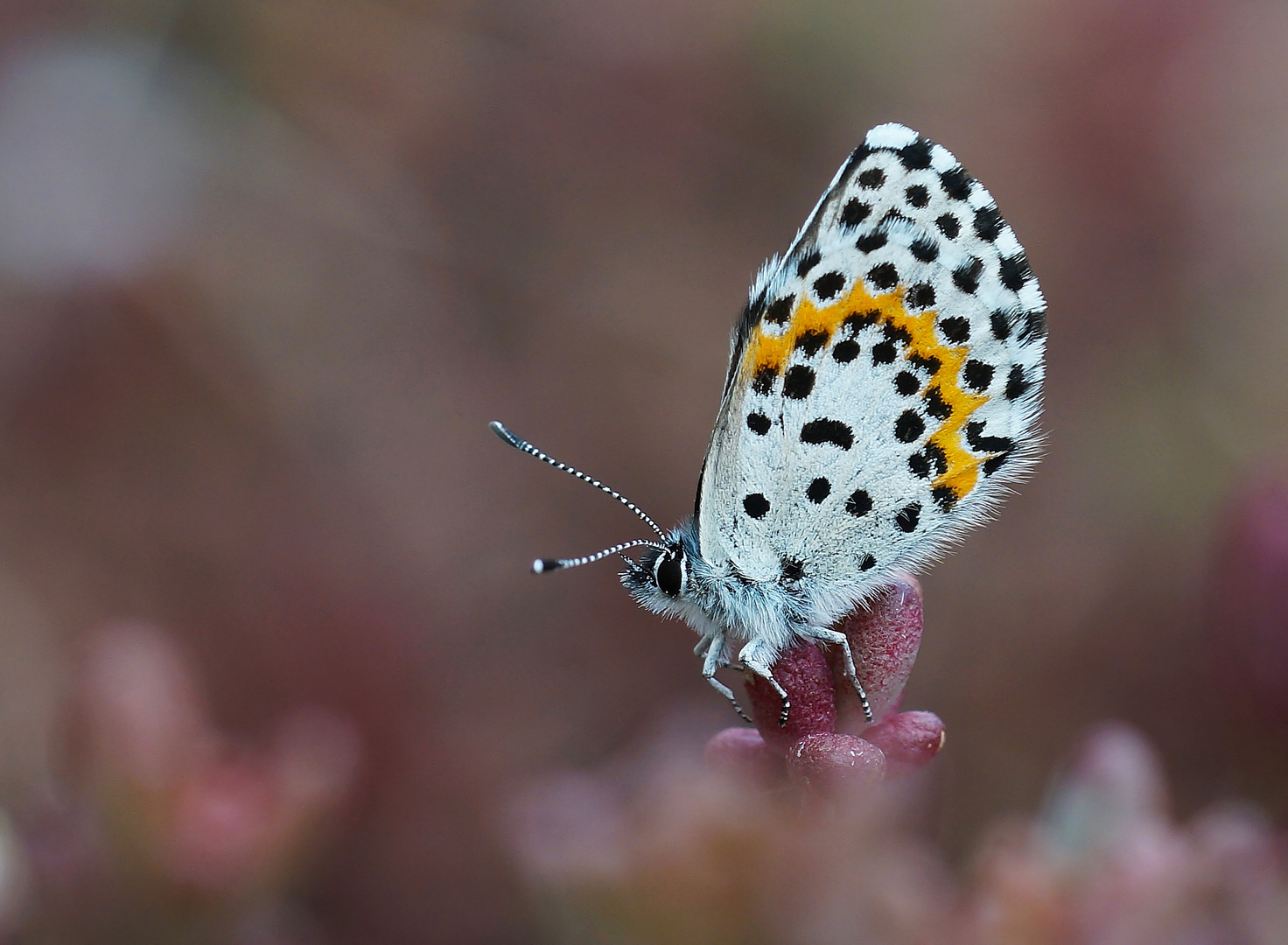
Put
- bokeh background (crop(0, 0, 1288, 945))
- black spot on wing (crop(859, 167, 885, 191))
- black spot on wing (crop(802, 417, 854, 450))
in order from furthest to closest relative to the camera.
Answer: bokeh background (crop(0, 0, 1288, 945))
black spot on wing (crop(802, 417, 854, 450))
black spot on wing (crop(859, 167, 885, 191))

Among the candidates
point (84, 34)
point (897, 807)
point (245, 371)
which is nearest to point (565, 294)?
point (245, 371)

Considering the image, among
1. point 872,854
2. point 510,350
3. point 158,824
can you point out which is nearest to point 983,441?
point 872,854

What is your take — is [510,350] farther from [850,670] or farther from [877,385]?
[850,670]

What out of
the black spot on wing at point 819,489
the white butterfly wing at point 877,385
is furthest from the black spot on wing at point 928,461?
the black spot on wing at point 819,489

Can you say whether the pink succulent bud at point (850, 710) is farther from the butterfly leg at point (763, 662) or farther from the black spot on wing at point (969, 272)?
the black spot on wing at point (969, 272)

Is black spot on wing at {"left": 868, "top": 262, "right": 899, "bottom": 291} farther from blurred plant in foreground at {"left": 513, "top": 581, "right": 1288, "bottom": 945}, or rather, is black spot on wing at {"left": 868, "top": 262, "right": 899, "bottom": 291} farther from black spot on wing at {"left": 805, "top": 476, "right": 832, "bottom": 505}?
blurred plant in foreground at {"left": 513, "top": 581, "right": 1288, "bottom": 945}

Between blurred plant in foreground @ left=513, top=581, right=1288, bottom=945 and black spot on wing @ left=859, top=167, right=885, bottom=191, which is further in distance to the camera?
black spot on wing @ left=859, top=167, right=885, bottom=191

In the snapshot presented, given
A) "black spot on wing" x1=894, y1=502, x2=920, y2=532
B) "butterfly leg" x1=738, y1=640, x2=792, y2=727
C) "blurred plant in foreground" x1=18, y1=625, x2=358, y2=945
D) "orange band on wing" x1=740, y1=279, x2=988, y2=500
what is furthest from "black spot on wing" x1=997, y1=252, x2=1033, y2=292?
"blurred plant in foreground" x1=18, y1=625, x2=358, y2=945
